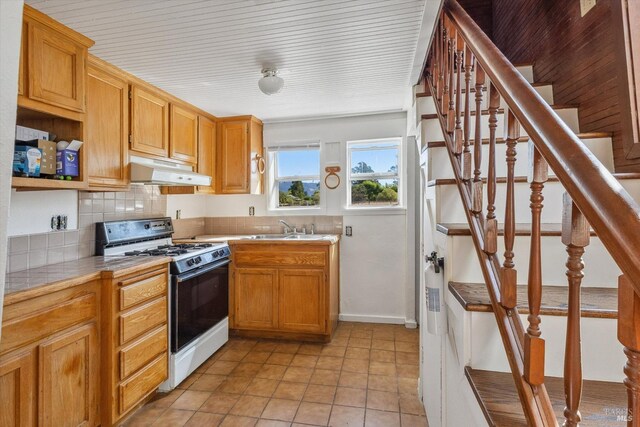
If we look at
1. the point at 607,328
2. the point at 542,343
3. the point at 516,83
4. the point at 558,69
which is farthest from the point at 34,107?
the point at 558,69

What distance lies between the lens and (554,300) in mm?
1047

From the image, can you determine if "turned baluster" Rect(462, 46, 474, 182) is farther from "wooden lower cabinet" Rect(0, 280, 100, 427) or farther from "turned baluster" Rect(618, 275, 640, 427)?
"wooden lower cabinet" Rect(0, 280, 100, 427)

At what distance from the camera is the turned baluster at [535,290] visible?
0.72 meters

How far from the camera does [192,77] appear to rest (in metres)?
2.46

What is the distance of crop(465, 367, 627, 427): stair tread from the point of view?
2.56ft

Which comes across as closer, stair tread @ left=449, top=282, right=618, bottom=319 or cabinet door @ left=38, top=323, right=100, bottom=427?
stair tread @ left=449, top=282, right=618, bottom=319

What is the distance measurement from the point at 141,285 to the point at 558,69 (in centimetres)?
294

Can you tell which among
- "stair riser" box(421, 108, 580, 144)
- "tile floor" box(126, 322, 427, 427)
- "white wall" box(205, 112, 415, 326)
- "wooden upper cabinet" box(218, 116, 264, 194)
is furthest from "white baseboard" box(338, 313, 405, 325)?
"stair riser" box(421, 108, 580, 144)

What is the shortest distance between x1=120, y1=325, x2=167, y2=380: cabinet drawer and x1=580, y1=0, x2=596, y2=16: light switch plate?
317cm

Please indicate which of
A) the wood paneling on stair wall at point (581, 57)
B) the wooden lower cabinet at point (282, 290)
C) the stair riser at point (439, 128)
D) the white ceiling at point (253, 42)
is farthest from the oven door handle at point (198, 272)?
the wood paneling on stair wall at point (581, 57)

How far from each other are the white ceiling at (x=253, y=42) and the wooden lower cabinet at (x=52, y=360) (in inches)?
60.3

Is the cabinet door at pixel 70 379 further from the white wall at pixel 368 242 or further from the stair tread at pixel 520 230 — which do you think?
the white wall at pixel 368 242

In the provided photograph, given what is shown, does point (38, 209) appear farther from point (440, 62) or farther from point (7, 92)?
point (440, 62)

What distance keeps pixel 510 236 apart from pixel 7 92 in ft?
4.01
